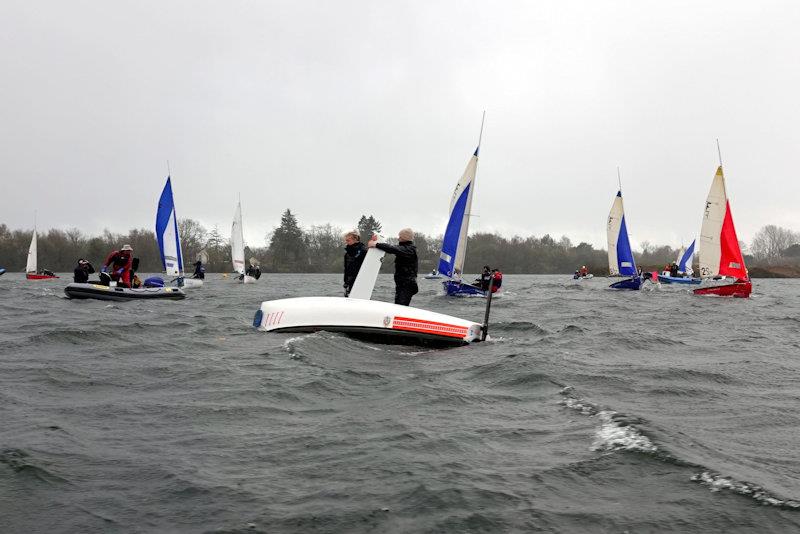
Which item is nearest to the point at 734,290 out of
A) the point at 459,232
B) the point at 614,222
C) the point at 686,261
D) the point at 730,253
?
the point at 730,253

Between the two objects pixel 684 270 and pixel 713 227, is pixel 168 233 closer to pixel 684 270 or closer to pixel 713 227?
pixel 713 227

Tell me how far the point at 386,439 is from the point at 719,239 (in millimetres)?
27451

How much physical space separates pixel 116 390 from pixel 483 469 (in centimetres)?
389

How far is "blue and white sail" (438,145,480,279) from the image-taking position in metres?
24.0

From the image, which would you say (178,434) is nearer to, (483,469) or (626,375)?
(483,469)

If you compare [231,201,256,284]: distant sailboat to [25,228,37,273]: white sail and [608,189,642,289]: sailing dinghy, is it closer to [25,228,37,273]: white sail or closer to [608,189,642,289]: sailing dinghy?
[25,228,37,273]: white sail

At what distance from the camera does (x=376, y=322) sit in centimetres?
938

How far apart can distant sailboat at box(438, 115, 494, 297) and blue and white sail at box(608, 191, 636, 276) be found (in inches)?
701

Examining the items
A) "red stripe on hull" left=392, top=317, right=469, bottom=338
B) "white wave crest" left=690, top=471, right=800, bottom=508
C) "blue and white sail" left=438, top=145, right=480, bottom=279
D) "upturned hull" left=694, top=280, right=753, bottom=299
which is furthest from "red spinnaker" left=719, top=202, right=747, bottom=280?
"white wave crest" left=690, top=471, right=800, bottom=508

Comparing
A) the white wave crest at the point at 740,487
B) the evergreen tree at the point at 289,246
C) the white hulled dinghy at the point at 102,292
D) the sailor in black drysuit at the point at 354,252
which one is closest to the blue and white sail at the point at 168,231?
the white hulled dinghy at the point at 102,292

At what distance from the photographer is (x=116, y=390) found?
6.18 meters

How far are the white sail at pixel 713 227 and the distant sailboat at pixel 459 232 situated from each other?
11.3 m

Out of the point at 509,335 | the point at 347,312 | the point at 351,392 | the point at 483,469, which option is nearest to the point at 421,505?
the point at 483,469

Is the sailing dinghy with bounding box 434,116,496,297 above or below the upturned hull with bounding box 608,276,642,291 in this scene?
above
